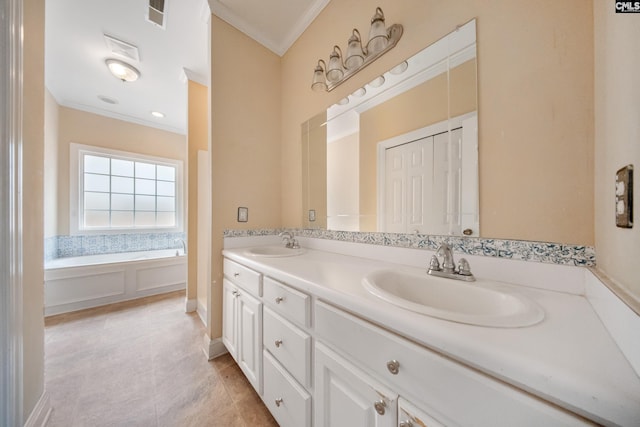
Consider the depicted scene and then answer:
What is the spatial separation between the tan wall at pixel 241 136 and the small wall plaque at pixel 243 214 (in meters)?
0.03

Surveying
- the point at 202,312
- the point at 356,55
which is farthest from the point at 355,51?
the point at 202,312

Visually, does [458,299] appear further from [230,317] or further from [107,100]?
[107,100]

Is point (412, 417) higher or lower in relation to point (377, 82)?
lower

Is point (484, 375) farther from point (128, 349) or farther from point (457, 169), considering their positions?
point (128, 349)

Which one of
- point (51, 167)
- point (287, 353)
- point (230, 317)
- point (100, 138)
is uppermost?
point (100, 138)

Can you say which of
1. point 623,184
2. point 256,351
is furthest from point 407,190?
point 256,351

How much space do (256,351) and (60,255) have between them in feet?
11.6

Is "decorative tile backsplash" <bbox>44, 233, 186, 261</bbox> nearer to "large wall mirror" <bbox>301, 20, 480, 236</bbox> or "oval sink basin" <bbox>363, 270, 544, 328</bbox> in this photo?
"large wall mirror" <bbox>301, 20, 480, 236</bbox>

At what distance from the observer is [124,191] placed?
10.9 feet

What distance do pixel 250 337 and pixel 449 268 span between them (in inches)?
42.3

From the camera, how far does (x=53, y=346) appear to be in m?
1.68

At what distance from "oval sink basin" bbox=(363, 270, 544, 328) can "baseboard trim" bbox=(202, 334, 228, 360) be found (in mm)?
1447

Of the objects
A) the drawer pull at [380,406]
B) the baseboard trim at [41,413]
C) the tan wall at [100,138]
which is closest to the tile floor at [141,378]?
the baseboard trim at [41,413]

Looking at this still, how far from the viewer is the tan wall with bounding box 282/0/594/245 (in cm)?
64
